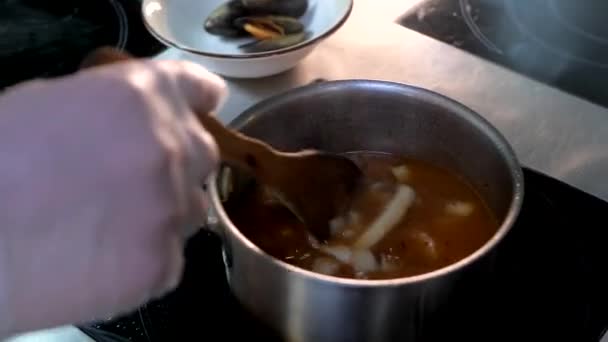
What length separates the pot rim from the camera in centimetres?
56

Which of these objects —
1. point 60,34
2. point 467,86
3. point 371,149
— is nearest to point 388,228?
point 371,149

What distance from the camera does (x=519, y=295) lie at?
0.68 m

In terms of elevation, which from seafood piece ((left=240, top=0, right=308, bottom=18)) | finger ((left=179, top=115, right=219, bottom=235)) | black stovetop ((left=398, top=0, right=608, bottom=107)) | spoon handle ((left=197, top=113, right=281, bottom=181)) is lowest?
black stovetop ((left=398, top=0, right=608, bottom=107))

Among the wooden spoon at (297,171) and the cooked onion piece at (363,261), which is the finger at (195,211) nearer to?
the wooden spoon at (297,171)

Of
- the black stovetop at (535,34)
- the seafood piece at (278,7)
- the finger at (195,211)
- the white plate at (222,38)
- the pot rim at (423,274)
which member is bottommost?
the black stovetop at (535,34)

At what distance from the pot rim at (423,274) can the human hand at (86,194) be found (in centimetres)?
13

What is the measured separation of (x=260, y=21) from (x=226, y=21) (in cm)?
4

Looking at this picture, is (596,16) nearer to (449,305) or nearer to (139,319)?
(449,305)

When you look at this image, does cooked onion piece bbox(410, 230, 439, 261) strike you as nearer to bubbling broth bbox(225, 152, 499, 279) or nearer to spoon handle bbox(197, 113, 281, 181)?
bubbling broth bbox(225, 152, 499, 279)

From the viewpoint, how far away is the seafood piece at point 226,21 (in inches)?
36.4

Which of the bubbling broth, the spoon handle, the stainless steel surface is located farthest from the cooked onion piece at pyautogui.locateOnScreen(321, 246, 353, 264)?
the stainless steel surface

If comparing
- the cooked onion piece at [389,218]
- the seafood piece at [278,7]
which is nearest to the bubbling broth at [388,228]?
the cooked onion piece at [389,218]

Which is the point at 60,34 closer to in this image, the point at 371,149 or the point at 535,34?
the point at 371,149

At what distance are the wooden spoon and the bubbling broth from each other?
0.02 meters
